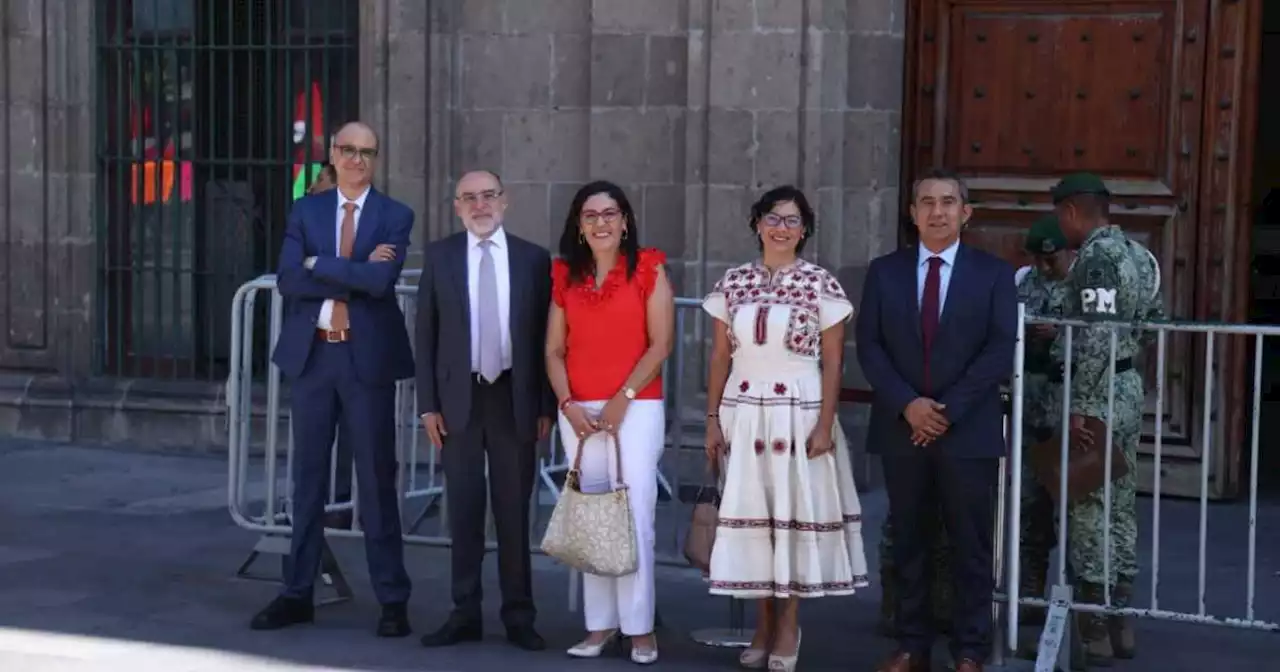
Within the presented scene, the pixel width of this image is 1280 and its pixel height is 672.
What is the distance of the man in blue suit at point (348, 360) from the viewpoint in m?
7.99

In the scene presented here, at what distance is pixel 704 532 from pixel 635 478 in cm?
32

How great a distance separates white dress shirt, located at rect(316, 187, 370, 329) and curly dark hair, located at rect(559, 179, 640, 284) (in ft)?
3.06

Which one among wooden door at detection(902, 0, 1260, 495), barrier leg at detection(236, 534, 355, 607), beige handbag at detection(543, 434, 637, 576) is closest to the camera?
beige handbag at detection(543, 434, 637, 576)

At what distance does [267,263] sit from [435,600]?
4.37 meters

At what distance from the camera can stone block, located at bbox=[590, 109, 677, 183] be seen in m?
11.3

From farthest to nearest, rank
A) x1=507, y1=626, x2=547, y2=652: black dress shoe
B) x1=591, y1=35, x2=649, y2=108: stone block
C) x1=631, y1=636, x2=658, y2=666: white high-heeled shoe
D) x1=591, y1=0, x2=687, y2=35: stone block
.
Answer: x1=591, y1=35, x2=649, y2=108: stone block → x1=591, y1=0, x2=687, y2=35: stone block → x1=507, y1=626, x2=547, y2=652: black dress shoe → x1=631, y1=636, x2=658, y2=666: white high-heeled shoe

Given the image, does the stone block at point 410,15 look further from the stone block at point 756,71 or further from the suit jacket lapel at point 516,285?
the suit jacket lapel at point 516,285

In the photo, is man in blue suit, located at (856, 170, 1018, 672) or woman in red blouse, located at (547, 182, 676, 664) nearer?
man in blue suit, located at (856, 170, 1018, 672)

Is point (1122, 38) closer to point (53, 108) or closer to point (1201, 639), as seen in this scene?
point (1201, 639)

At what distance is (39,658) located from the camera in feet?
24.8

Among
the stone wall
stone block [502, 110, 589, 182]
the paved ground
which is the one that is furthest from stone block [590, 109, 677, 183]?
the paved ground

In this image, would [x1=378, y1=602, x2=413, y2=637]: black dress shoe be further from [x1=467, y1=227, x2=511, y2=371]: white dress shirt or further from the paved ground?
[x1=467, y1=227, x2=511, y2=371]: white dress shirt

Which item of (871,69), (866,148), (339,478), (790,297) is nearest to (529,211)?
(866,148)

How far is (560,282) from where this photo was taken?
7.66 meters
